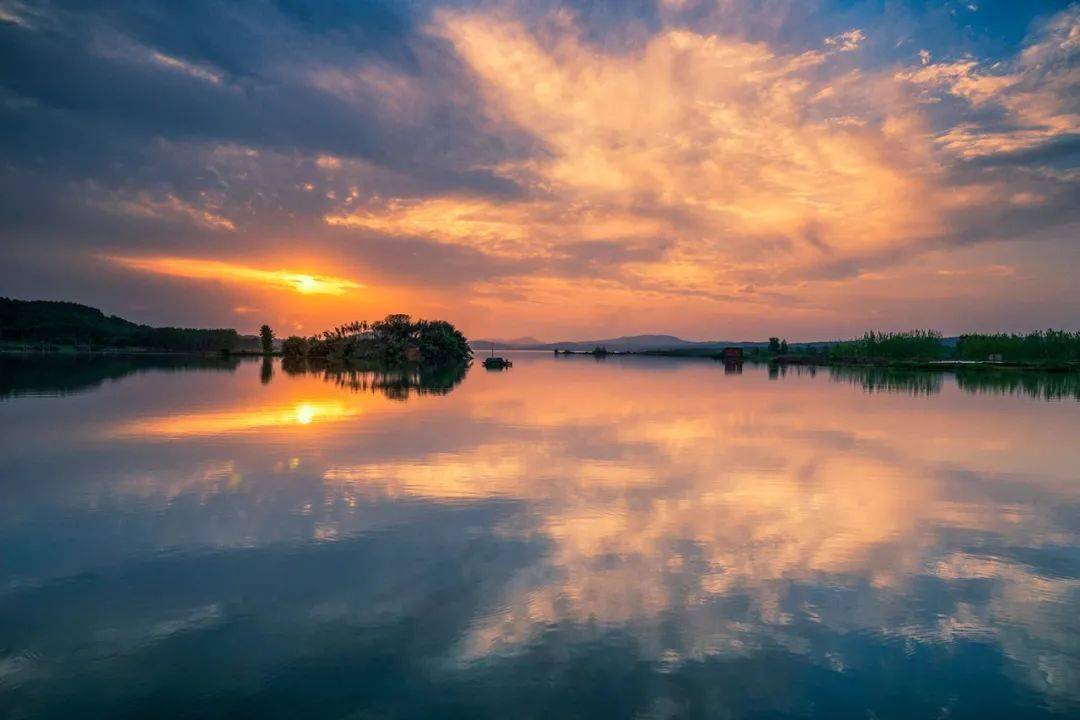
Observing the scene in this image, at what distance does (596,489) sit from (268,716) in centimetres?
1298

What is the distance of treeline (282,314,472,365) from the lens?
157500 millimetres

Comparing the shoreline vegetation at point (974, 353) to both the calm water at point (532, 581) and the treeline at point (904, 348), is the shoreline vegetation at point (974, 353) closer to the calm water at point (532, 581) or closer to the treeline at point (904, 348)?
the treeline at point (904, 348)

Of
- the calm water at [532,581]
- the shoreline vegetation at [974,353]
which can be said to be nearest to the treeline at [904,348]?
the shoreline vegetation at [974,353]

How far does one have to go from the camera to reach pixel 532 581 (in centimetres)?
1172

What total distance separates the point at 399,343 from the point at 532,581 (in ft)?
491

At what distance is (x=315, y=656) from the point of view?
8820 mm

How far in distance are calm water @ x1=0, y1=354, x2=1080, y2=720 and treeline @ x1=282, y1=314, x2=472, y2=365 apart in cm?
13064

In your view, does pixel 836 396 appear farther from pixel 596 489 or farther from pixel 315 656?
pixel 315 656

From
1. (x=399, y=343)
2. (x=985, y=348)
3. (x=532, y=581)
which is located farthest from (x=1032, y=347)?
(x=532, y=581)

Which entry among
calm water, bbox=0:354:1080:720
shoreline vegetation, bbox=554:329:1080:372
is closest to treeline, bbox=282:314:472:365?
shoreline vegetation, bbox=554:329:1080:372

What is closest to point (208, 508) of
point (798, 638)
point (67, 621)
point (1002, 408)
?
point (67, 621)

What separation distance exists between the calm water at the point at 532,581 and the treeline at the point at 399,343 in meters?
131

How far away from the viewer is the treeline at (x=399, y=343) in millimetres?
157500

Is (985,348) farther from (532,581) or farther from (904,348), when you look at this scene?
(532,581)
